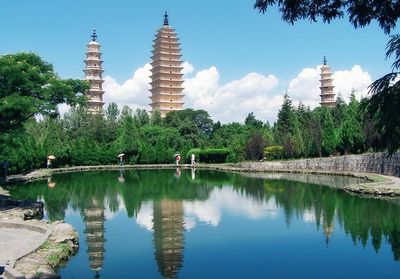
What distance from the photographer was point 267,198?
19359mm

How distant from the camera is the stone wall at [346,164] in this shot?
24891 mm

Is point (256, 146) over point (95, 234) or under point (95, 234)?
over

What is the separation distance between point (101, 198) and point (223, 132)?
1407 inches

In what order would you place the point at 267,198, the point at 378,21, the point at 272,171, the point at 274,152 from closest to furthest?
the point at 378,21 < the point at 267,198 < the point at 272,171 < the point at 274,152

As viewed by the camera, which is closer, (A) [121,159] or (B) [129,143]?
(A) [121,159]

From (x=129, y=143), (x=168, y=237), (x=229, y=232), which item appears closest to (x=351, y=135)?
(x=129, y=143)

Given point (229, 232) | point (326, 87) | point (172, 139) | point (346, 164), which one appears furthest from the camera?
point (326, 87)

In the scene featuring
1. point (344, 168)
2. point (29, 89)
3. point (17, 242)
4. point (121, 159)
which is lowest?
point (17, 242)

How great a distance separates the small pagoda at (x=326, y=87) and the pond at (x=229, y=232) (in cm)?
4933

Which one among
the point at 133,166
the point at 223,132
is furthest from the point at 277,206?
the point at 223,132

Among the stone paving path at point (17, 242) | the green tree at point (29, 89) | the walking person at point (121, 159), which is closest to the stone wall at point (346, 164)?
the walking person at point (121, 159)

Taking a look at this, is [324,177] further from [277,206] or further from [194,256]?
[194,256]

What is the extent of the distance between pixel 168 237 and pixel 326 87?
61113 millimetres

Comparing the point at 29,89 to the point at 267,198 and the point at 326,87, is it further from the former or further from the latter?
the point at 326,87
